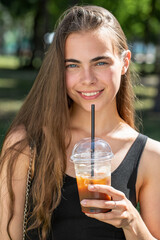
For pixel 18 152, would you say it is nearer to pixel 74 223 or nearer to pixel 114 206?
pixel 74 223

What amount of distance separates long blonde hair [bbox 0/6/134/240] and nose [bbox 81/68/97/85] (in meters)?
0.13

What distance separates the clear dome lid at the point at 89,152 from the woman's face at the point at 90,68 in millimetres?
390

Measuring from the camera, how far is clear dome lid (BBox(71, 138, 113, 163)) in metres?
2.01

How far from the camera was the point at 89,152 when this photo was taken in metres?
2.05

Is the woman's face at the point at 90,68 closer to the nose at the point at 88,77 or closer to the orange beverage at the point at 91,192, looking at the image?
the nose at the point at 88,77

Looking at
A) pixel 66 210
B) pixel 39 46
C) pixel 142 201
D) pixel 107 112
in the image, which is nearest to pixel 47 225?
pixel 66 210

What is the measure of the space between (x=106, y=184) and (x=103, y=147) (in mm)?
204

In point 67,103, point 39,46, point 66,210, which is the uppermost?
point 67,103

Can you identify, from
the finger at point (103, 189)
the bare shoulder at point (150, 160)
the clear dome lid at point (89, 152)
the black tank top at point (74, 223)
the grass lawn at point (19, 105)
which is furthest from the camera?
the grass lawn at point (19, 105)

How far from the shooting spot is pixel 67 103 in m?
2.57

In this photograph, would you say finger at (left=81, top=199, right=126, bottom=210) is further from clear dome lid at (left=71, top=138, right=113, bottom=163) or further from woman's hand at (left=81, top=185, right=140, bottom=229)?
clear dome lid at (left=71, top=138, right=113, bottom=163)

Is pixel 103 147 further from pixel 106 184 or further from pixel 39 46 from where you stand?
pixel 39 46

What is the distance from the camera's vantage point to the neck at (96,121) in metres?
2.73

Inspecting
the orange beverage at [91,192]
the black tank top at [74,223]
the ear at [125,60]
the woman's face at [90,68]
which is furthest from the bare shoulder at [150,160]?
the orange beverage at [91,192]
